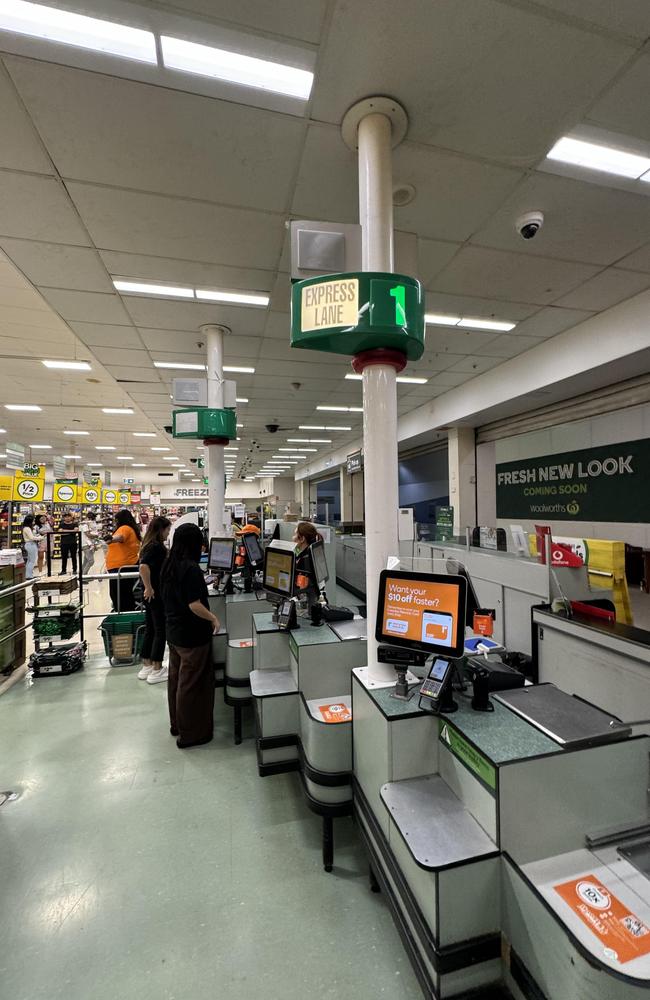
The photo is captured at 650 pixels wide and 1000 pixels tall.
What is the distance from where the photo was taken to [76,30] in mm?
1724

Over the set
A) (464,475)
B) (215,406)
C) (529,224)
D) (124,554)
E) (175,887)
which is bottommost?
(175,887)

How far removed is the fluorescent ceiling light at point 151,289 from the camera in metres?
3.64

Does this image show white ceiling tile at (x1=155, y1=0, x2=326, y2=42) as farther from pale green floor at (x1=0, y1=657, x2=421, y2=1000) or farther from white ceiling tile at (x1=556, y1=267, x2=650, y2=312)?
pale green floor at (x1=0, y1=657, x2=421, y2=1000)

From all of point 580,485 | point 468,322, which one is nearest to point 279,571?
point 468,322

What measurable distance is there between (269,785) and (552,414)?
19.9ft

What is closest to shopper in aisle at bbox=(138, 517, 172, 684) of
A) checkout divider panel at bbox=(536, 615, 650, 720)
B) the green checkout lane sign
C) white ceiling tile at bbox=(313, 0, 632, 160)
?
the green checkout lane sign

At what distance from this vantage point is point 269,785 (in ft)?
8.63

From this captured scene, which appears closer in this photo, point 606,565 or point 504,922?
point 504,922

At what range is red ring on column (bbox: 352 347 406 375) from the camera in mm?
1912

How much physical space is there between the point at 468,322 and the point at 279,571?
136 inches

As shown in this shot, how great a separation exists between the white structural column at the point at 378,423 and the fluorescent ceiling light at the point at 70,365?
623 cm

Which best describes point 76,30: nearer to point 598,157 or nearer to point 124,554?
point 598,157

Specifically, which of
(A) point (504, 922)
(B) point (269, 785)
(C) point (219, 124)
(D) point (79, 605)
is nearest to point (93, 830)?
(B) point (269, 785)

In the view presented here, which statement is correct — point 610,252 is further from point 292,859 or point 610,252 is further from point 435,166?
point 292,859
